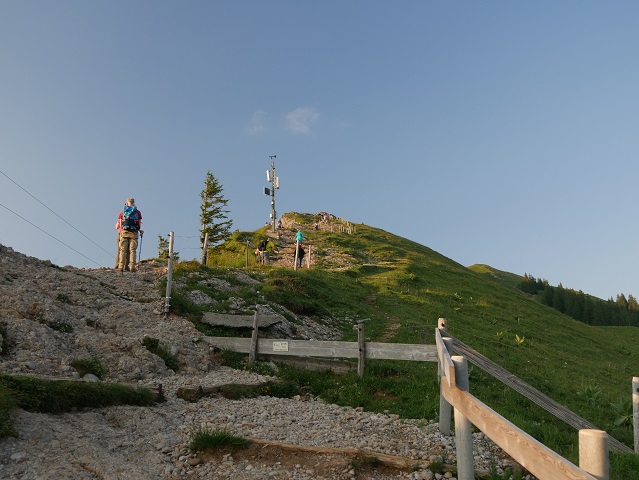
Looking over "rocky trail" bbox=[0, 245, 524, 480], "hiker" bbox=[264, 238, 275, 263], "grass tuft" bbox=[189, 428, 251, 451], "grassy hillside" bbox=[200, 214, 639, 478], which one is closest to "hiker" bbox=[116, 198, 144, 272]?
"rocky trail" bbox=[0, 245, 524, 480]

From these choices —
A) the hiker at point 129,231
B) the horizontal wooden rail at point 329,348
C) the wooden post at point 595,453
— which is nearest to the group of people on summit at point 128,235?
the hiker at point 129,231

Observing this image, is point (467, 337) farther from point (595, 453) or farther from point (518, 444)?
point (595, 453)

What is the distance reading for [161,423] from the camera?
10383 mm

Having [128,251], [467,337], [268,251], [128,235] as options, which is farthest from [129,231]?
[268,251]

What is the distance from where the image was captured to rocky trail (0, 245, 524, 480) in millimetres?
8250

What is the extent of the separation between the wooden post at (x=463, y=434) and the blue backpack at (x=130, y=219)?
20464 millimetres

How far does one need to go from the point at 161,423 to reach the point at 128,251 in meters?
16.5

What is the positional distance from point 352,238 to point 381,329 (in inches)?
1853

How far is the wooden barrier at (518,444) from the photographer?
3.03 metres

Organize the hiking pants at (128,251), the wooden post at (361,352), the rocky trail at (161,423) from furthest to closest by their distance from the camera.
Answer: the hiking pants at (128,251) < the wooden post at (361,352) < the rocky trail at (161,423)

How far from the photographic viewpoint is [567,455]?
938cm

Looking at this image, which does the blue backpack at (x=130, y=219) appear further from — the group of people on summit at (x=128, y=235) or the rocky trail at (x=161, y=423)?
the rocky trail at (x=161, y=423)

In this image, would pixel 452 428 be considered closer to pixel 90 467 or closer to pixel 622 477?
pixel 622 477

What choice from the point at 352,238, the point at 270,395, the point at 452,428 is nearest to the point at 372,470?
the point at 452,428
